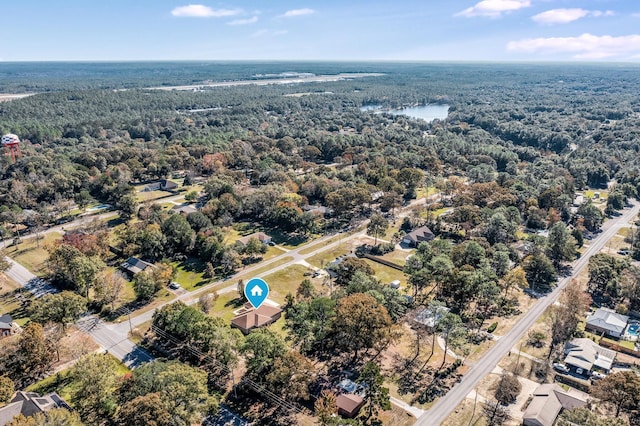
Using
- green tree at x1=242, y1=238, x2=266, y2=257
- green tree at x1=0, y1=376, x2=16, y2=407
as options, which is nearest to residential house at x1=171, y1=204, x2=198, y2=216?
green tree at x1=242, y1=238, x2=266, y2=257

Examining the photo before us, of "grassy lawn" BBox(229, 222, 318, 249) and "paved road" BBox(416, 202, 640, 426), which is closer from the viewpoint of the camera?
"paved road" BBox(416, 202, 640, 426)

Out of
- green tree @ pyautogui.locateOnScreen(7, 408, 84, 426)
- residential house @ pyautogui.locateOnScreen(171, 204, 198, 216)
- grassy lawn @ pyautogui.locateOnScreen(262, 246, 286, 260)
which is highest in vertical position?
green tree @ pyautogui.locateOnScreen(7, 408, 84, 426)

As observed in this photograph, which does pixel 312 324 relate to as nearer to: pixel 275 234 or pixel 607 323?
pixel 275 234

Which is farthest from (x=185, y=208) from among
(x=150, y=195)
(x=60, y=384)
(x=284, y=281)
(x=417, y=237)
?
(x=60, y=384)

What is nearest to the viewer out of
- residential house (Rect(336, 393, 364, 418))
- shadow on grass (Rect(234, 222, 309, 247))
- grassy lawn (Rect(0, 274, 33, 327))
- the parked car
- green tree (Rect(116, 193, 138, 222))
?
residential house (Rect(336, 393, 364, 418))

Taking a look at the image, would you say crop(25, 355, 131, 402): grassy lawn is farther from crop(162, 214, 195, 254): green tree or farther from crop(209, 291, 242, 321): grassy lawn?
crop(162, 214, 195, 254): green tree

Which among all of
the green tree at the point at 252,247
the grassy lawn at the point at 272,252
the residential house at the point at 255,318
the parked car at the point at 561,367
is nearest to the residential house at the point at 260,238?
the grassy lawn at the point at 272,252
